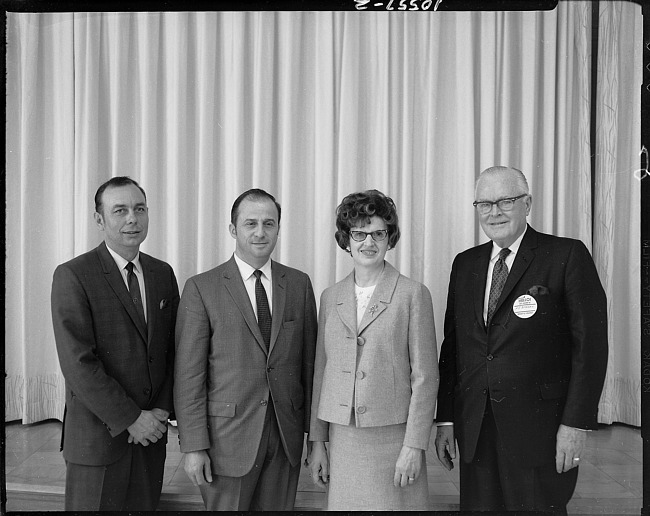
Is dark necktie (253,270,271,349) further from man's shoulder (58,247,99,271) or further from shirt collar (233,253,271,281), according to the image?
man's shoulder (58,247,99,271)

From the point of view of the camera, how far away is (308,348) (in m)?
2.21

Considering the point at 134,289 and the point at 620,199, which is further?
the point at 620,199

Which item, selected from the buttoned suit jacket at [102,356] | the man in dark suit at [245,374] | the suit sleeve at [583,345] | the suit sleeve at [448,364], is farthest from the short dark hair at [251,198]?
the suit sleeve at [583,345]

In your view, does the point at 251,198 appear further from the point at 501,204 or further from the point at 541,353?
the point at 541,353

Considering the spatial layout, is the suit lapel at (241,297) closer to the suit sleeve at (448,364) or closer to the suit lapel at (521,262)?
the suit sleeve at (448,364)

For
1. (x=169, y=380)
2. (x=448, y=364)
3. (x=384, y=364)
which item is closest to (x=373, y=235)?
(x=384, y=364)

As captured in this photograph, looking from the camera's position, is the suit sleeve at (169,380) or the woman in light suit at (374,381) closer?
the woman in light suit at (374,381)

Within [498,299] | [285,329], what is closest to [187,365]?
A: [285,329]

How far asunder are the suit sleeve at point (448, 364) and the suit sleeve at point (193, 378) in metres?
0.91

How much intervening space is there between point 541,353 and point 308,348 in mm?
877

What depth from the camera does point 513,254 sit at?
2168 millimetres

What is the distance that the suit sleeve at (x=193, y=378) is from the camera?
82.6 inches

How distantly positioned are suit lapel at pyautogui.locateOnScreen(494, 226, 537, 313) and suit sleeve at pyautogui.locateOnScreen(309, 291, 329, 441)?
66cm

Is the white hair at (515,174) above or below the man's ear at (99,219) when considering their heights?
above
